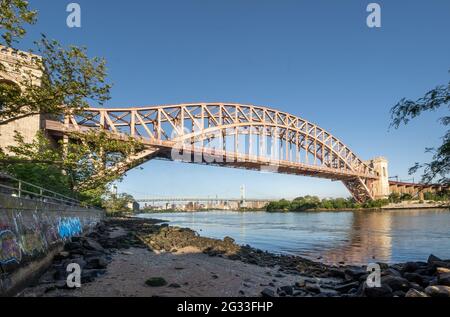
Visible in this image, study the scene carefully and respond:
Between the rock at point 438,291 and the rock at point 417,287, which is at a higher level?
the rock at point 438,291

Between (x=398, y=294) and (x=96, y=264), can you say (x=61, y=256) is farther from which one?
(x=398, y=294)

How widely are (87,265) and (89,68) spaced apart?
6.07 metres

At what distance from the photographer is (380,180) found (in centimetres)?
11062

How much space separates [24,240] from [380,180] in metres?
116

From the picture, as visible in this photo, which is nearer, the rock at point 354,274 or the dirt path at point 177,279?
the dirt path at point 177,279

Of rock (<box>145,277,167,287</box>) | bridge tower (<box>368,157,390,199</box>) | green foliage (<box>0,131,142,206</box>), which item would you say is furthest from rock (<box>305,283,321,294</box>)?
bridge tower (<box>368,157,390,199</box>)

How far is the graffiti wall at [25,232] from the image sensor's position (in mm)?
7172

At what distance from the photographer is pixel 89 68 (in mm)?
10922

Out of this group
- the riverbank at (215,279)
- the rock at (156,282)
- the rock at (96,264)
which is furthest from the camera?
the rock at (96,264)

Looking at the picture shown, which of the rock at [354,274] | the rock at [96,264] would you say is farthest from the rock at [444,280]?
the rock at [96,264]

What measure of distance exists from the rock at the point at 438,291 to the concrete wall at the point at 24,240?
8.59 meters

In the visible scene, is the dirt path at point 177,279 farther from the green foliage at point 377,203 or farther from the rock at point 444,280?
the green foliage at point 377,203
